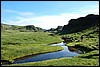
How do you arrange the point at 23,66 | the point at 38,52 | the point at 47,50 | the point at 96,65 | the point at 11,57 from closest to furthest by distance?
1. the point at 96,65
2. the point at 23,66
3. the point at 11,57
4. the point at 38,52
5. the point at 47,50

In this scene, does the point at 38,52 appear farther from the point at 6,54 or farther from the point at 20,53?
the point at 6,54

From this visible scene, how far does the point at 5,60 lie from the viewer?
58000 millimetres

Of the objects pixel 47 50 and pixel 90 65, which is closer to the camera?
pixel 90 65

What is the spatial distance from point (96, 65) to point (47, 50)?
3796 cm

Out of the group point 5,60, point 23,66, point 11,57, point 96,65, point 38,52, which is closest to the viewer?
point 96,65

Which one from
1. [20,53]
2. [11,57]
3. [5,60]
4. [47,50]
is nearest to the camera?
[5,60]

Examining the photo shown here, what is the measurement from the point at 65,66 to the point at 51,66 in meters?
3.04

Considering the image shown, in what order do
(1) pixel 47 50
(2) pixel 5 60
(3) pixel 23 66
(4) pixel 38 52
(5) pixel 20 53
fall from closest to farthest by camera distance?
1. (3) pixel 23 66
2. (2) pixel 5 60
3. (5) pixel 20 53
4. (4) pixel 38 52
5. (1) pixel 47 50

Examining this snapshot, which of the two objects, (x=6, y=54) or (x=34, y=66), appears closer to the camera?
(x=34, y=66)

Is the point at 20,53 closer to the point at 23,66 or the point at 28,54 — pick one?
the point at 28,54

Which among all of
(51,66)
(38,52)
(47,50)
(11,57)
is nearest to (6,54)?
(11,57)

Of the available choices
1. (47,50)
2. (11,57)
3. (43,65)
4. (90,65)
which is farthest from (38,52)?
(90,65)

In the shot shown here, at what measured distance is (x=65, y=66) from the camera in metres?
42.1

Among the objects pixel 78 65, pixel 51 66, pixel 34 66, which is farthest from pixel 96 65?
pixel 34 66
